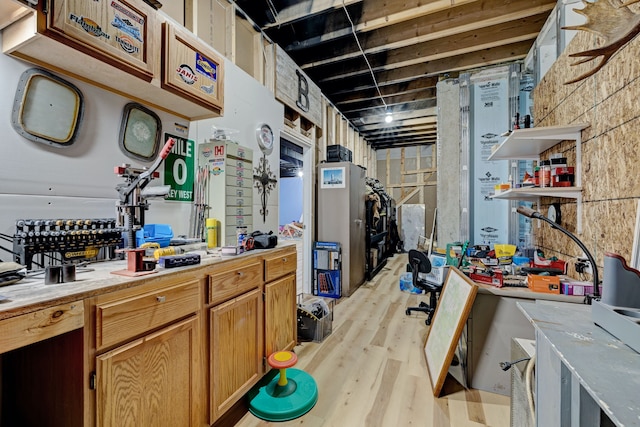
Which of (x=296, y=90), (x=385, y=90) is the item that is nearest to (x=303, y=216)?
(x=296, y=90)

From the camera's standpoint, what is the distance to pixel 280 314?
198 cm

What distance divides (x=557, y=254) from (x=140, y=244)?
2.86m

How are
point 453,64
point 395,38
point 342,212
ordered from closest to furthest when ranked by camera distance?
point 395,38, point 453,64, point 342,212

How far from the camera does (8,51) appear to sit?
3.77 feet

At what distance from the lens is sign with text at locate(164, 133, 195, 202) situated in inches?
72.9

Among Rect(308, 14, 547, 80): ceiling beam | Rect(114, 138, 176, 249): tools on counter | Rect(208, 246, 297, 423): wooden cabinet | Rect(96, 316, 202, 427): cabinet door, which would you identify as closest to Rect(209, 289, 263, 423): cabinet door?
Rect(208, 246, 297, 423): wooden cabinet

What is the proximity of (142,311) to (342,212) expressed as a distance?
3133mm

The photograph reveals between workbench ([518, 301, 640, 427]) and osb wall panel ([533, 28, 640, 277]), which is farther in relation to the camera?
osb wall panel ([533, 28, 640, 277])

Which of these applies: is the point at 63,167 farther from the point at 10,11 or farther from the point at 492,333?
the point at 492,333

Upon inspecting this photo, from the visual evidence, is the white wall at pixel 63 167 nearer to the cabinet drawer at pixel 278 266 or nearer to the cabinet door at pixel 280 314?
the cabinet drawer at pixel 278 266

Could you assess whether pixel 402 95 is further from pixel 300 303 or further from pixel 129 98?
pixel 129 98

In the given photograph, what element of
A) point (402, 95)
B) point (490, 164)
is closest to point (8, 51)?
point (490, 164)

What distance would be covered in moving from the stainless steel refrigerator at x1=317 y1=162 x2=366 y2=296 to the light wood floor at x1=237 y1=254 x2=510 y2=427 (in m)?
0.98

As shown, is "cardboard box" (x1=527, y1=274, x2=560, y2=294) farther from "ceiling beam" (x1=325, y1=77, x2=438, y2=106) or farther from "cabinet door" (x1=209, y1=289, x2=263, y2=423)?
"ceiling beam" (x1=325, y1=77, x2=438, y2=106)
